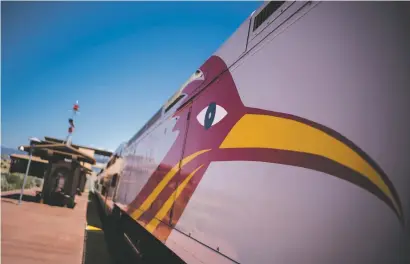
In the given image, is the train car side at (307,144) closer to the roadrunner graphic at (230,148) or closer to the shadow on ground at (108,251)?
the roadrunner graphic at (230,148)

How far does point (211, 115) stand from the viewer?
2418 millimetres

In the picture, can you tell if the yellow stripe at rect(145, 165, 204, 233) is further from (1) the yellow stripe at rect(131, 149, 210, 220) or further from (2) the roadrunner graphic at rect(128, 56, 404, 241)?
(1) the yellow stripe at rect(131, 149, 210, 220)

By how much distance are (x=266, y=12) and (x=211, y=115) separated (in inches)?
38.0

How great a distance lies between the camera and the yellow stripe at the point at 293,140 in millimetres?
1015

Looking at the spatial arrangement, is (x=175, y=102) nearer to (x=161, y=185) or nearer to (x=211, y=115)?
(x=161, y=185)

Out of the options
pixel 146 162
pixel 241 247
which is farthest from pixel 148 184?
pixel 241 247

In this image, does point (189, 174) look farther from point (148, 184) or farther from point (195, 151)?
point (148, 184)

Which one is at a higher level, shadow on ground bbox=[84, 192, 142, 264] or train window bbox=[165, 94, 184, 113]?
train window bbox=[165, 94, 184, 113]

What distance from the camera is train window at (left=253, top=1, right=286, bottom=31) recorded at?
190 cm

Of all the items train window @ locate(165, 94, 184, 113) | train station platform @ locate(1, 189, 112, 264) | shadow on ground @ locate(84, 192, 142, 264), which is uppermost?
train window @ locate(165, 94, 184, 113)

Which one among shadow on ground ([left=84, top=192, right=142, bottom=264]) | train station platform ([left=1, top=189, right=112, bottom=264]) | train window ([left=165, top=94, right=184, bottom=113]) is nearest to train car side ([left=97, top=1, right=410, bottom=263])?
Answer: train window ([left=165, top=94, right=184, bottom=113])

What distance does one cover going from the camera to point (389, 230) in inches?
34.8

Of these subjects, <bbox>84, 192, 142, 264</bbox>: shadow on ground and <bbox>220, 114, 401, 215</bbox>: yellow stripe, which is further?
<bbox>84, 192, 142, 264</bbox>: shadow on ground

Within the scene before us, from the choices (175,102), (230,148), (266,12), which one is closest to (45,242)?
(175,102)
